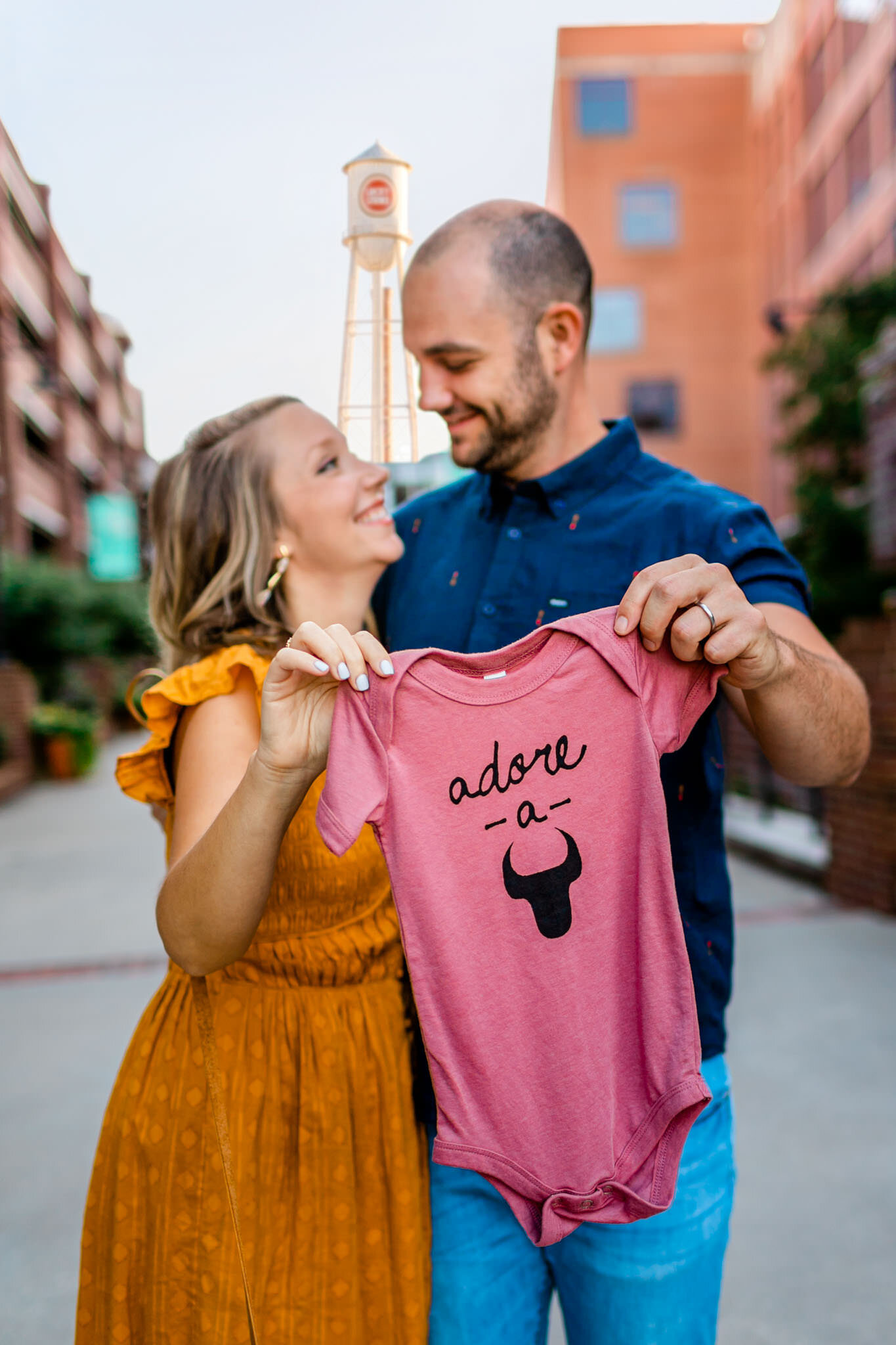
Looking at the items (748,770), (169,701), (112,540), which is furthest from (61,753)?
(169,701)

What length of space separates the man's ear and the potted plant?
487 inches

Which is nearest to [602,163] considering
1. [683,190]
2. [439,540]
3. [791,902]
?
[683,190]

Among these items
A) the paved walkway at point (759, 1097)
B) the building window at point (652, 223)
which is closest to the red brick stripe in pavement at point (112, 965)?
the paved walkway at point (759, 1097)

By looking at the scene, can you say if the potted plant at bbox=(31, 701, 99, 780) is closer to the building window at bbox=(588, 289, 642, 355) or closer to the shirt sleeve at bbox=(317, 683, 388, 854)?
the shirt sleeve at bbox=(317, 683, 388, 854)

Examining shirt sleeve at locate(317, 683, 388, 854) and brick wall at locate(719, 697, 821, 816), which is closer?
shirt sleeve at locate(317, 683, 388, 854)

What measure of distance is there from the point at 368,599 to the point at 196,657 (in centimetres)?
37

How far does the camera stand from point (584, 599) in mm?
1694

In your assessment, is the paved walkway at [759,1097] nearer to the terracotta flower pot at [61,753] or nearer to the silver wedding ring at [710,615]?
the silver wedding ring at [710,615]

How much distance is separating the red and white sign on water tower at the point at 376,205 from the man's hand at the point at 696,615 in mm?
703

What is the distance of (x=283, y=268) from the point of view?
153cm

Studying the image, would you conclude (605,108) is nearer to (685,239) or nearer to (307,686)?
(685,239)

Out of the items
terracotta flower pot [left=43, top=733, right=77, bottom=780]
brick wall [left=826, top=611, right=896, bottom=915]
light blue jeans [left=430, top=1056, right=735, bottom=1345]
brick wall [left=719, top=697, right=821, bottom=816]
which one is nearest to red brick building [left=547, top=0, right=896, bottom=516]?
brick wall [left=719, top=697, right=821, bottom=816]

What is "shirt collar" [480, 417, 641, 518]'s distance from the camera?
1804 millimetres

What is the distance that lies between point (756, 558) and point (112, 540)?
20715 mm
